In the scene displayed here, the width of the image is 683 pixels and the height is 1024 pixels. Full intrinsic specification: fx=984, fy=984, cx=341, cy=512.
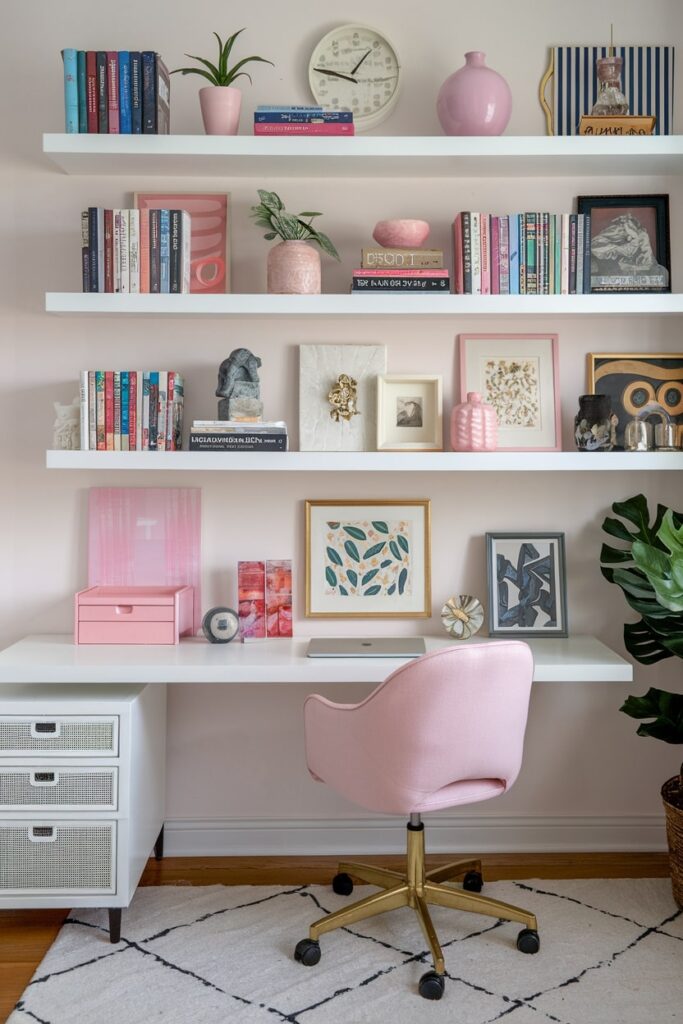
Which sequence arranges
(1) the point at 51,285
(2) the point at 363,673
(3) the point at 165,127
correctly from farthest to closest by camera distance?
(1) the point at 51,285 → (3) the point at 165,127 → (2) the point at 363,673

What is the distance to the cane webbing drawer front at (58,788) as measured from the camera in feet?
8.14

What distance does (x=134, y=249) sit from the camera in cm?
270

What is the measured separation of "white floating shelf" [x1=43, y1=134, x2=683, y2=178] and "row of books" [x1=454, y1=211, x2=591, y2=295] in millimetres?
166

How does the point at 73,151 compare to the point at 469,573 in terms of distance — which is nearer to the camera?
the point at 73,151

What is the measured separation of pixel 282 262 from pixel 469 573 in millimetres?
1079

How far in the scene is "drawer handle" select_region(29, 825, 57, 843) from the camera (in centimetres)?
248

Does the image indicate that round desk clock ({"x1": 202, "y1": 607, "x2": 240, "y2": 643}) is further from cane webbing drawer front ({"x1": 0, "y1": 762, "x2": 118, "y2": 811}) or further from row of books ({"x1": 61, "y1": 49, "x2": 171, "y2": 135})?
row of books ({"x1": 61, "y1": 49, "x2": 171, "y2": 135})

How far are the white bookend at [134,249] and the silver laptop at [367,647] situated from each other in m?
1.11

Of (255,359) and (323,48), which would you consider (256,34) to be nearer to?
(323,48)

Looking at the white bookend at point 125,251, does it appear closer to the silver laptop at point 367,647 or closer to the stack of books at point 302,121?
the stack of books at point 302,121

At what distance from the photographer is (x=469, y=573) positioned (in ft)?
9.89

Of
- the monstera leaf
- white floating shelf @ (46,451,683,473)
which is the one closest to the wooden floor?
the monstera leaf

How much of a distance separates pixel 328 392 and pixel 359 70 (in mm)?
949

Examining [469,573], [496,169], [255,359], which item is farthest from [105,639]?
[496,169]
